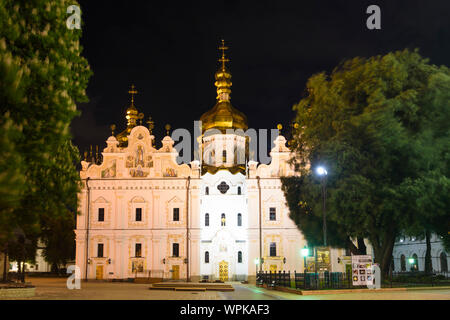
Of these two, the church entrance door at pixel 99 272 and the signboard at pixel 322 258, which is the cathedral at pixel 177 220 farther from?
the signboard at pixel 322 258

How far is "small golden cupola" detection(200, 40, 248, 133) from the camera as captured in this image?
6119 centimetres

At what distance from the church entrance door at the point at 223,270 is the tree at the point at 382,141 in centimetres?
2415

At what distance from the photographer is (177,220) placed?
54.1 meters

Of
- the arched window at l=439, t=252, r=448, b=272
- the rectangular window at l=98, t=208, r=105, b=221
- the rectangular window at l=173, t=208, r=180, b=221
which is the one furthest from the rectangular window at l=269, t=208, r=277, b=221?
the arched window at l=439, t=252, r=448, b=272

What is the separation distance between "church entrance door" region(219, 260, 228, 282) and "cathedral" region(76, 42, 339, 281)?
10 cm

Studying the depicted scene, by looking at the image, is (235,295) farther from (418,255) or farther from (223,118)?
(418,255)

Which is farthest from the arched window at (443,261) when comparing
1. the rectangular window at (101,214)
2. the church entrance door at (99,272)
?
the rectangular window at (101,214)

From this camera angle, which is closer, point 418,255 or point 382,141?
point 382,141

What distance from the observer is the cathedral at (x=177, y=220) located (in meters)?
52.9

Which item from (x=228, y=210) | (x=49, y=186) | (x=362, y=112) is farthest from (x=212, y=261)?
(x=49, y=186)

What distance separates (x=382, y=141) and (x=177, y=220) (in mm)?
29680

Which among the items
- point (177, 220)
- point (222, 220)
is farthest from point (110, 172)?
point (222, 220)

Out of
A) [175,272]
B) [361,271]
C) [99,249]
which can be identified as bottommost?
[175,272]

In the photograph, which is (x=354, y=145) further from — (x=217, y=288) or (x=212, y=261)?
(x=212, y=261)
